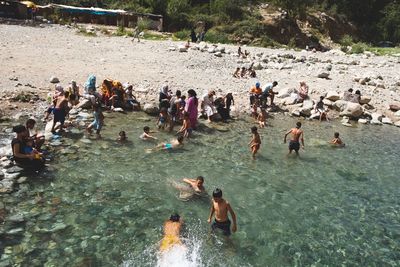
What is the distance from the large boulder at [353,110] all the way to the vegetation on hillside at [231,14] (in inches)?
1036

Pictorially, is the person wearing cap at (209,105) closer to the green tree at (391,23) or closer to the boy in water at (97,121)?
the boy in water at (97,121)

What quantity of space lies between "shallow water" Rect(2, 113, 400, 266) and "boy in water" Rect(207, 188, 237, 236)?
311 millimetres

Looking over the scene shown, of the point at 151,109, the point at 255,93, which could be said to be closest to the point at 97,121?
the point at 151,109

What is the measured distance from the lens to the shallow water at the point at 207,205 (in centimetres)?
892

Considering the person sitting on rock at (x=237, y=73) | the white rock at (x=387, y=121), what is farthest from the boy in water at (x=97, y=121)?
the white rock at (x=387, y=121)

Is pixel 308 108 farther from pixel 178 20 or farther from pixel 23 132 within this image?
pixel 178 20

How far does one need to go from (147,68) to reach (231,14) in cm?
3317

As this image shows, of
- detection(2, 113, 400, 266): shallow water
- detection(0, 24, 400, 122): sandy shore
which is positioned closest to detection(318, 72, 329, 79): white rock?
detection(0, 24, 400, 122): sandy shore

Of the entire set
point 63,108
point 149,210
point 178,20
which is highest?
point 178,20

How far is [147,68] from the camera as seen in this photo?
25312 millimetres

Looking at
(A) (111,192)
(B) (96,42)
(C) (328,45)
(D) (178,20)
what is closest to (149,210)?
(A) (111,192)

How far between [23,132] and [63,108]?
3.86 metres

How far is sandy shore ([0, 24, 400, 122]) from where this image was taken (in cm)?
2178

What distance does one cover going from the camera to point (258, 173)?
14023mm
